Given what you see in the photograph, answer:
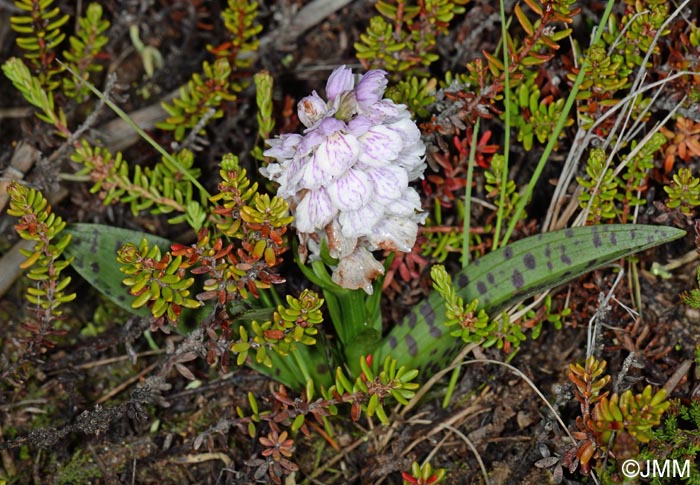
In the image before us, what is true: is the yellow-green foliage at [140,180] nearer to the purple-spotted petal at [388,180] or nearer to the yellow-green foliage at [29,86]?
the yellow-green foliage at [29,86]

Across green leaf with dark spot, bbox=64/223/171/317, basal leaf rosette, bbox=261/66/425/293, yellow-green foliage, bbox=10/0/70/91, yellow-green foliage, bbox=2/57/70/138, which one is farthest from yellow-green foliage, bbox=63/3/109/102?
basal leaf rosette, bbox=261/66/425/293

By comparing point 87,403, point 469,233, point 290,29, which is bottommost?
point 87,403

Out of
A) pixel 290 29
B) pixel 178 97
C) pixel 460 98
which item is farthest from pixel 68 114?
pixel 460 98

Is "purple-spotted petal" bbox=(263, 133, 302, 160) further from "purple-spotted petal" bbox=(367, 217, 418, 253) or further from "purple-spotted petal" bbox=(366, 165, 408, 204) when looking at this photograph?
"purple-spotted petal" bbox=(367, 217, 418, 253)

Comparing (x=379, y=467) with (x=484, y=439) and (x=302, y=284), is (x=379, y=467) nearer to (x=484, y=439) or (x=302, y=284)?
(x=484, y=439)

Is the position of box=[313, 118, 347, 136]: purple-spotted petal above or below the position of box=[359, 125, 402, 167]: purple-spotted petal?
above

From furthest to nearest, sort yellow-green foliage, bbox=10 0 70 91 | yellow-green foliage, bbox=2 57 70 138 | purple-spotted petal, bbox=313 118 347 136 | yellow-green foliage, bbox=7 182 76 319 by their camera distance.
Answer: yellow-green foliage, bbox=10 0 70 91 < yellow-green foliage, bbox=2 57 70 138 < yellow-green foliage, bbox=7 182 76 319 < purple-spotted petal, bbox=313 118 347 136
